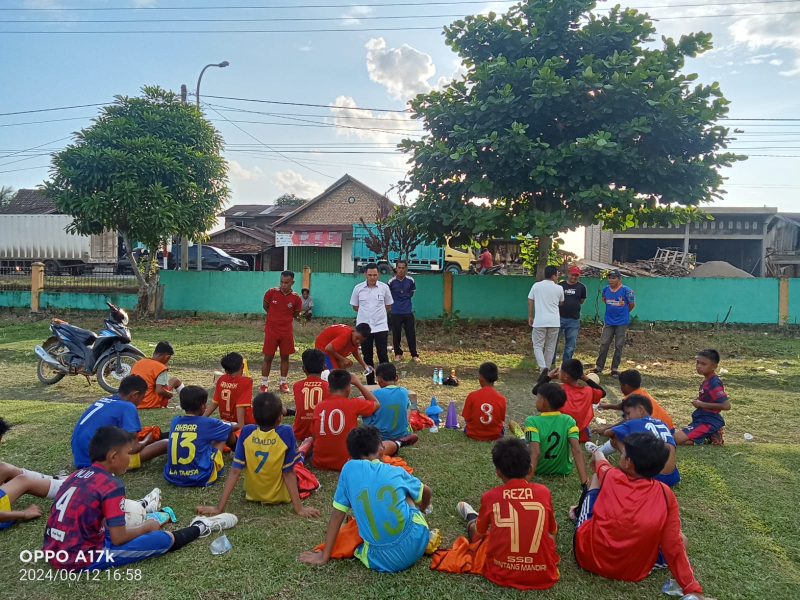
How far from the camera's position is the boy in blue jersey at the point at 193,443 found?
4.23 metres

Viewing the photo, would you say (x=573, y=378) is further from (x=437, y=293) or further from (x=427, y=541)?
(x=437, y=293)

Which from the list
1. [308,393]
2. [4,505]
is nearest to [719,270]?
[308,393]

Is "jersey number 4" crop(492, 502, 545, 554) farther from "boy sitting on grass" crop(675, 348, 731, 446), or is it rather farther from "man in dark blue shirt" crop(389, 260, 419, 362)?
"man in dark blue shirt" crop(389, 260, 419, 362)

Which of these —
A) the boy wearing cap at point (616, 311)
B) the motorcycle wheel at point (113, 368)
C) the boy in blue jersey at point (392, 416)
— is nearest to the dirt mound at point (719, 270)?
the boy wearing cap at point (616, 311)

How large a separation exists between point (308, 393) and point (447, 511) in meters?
1.68

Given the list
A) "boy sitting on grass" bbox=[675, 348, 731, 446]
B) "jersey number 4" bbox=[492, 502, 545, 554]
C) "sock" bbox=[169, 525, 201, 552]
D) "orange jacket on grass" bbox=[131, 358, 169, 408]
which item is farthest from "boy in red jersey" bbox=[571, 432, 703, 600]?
"orange jacket on grass" bbox=[131, 358, 169, 408]

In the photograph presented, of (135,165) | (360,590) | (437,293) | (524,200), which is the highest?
(135,165)

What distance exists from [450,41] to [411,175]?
311 cm

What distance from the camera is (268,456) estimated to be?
386cm

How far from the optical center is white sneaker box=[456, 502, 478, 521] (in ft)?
12.2

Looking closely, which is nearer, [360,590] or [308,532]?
[360,590]

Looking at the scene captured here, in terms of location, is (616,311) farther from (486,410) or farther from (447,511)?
(447,511)

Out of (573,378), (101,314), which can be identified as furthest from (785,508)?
(101,314)

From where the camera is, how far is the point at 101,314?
15.2 meters
